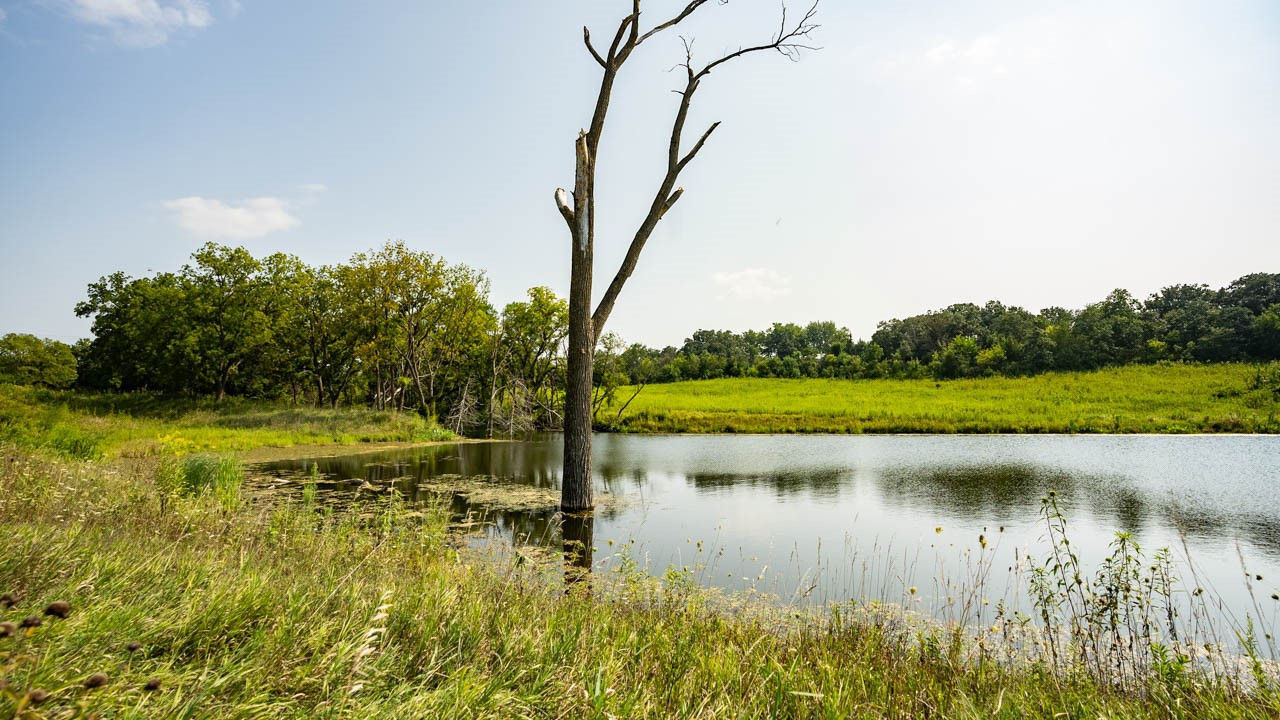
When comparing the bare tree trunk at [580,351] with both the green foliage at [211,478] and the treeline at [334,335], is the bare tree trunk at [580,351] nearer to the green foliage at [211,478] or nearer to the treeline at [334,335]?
the green foliage at [211,478]

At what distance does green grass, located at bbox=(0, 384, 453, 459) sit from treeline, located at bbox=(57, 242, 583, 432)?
12.4 ft

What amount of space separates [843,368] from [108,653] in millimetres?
60096

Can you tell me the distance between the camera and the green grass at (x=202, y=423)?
50.2 feet

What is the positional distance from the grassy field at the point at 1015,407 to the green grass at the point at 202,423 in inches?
585

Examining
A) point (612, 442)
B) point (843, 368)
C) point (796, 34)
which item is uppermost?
point (796, 34)

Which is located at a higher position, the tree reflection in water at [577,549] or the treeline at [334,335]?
the treeline at [334,335]

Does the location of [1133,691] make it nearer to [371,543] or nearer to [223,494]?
[371,543]

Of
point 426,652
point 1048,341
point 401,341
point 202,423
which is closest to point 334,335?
point 401,341

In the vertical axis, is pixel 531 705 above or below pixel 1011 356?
below

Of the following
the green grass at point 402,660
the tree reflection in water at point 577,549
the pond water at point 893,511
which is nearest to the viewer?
the green grass at point 402,660

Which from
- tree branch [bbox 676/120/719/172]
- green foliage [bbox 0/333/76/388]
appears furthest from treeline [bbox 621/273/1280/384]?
green foliage [bbox 0/333/76/388]

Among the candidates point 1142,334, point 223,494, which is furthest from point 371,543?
point 1142,334

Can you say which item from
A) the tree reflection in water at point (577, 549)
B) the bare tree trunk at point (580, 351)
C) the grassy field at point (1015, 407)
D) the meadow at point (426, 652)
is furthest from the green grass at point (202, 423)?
the grassy field at point (1015, 407)

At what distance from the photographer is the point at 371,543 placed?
5426mm
